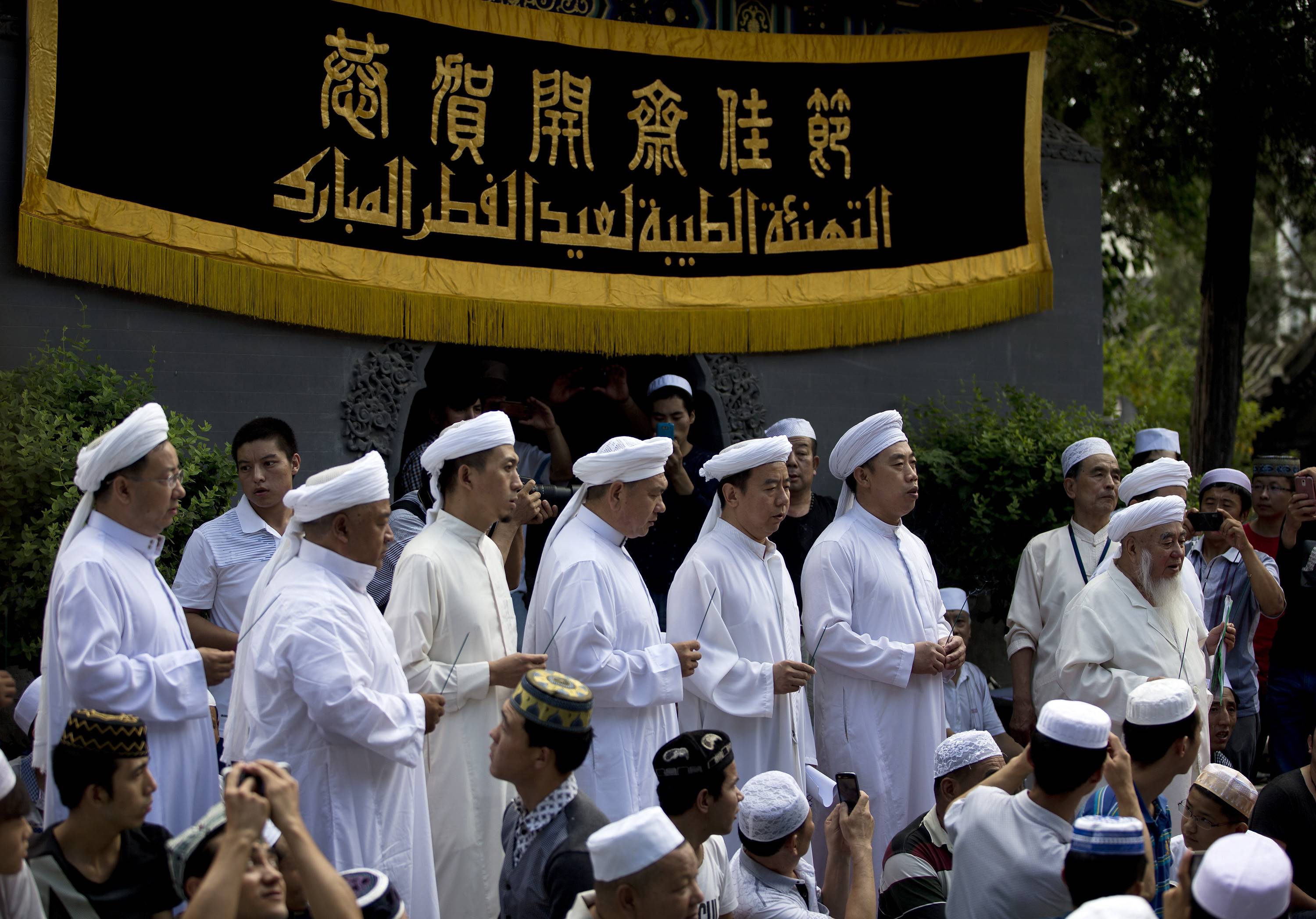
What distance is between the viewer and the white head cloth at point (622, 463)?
4.67 metres

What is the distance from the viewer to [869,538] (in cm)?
550

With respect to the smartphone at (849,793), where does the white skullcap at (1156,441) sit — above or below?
above

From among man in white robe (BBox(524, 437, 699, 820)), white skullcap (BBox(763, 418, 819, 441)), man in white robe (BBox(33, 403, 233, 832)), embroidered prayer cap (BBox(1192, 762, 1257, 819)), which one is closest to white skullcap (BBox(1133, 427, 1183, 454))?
white skullcap (BBox(763, 418, 819, 441))

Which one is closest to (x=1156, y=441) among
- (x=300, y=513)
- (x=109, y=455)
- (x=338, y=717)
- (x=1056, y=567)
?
(x=1056, y=567)

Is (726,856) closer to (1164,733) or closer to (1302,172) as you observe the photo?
(1164,733)

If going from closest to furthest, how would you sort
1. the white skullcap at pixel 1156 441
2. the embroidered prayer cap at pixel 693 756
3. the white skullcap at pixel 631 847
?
the white skullcap at pixel 631 847 → the embroidered prayer cap at pixel 693 756 → the white skullcap at pixel 1156 441

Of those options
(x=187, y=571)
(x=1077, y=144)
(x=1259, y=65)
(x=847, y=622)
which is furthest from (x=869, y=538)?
(x=1259, y=65)

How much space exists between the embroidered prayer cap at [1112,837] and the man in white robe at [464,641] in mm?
1790

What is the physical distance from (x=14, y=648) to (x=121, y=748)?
2.75 metres

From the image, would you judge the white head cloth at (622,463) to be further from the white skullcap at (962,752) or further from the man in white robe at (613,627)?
the white skullcap at (962,752)

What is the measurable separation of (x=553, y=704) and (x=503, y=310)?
13.9ft

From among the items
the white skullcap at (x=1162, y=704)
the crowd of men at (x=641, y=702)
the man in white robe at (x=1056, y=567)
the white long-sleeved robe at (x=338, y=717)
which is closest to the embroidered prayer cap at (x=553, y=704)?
the crowd of men at (x=641, y=702)

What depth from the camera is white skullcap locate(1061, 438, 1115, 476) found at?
253 inches

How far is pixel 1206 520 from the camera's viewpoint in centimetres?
620
